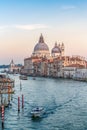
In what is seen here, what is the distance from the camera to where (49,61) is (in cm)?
11525

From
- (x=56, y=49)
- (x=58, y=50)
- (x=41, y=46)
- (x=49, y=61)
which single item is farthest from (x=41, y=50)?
(x=49, y=61)

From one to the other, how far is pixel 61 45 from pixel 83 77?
49656 millimetres

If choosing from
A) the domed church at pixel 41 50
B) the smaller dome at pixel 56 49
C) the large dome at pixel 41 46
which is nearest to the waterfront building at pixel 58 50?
the smaller dome at pixel 56 49

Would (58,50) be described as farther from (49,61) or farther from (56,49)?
(49,61)

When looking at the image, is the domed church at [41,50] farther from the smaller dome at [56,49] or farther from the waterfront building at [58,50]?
the smaller dome at [56,49]

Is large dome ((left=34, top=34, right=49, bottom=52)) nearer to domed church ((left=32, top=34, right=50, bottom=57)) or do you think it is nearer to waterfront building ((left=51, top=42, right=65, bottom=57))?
domed church ((left=32, top=34, right=50, bottom=57))

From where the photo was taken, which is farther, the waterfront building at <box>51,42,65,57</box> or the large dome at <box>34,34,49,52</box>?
the large dome at <box>34,34,49,52</box>

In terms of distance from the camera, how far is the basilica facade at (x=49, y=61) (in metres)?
102

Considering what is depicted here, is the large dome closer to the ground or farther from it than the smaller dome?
farther from it

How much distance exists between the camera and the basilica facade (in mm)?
101500

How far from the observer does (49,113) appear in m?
27.7

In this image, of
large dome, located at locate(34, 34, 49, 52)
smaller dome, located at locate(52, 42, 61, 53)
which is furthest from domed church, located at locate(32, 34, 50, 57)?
smaller dome, located at locate(52, 42, 61, 53)

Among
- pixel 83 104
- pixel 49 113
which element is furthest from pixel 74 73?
pixel 49 113

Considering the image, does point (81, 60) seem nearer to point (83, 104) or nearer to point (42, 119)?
point (83, 104)
